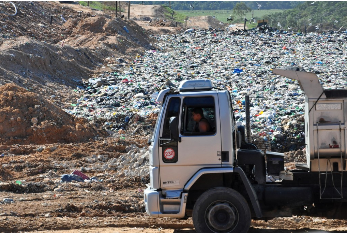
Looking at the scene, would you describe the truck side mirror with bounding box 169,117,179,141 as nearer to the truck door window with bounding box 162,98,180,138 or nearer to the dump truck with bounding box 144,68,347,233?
the dump truck with bounding box 144,68,347,233

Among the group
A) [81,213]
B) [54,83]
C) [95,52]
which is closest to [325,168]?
[81,213]

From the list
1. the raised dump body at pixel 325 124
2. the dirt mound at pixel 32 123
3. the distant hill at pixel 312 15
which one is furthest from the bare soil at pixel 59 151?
the distant hill at pixel 312 15

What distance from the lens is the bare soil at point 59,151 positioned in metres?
6.89

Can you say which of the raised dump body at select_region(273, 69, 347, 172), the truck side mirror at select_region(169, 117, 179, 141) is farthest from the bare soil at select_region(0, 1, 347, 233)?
the truck side mirror at select_region(169, 117, 179, 141)

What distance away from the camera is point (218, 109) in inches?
228

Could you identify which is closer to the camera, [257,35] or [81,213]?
[81,213]

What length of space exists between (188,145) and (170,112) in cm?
42

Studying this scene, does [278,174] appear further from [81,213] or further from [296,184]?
[81,213]

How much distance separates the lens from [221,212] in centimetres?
573

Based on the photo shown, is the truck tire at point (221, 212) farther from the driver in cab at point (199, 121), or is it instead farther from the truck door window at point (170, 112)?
the truck door window at point (170, 112)

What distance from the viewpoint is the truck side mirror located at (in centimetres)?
557

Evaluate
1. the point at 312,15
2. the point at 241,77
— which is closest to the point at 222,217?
the point at 241,77

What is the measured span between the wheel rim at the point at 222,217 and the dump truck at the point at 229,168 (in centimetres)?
1

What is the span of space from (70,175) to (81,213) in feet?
7.85
